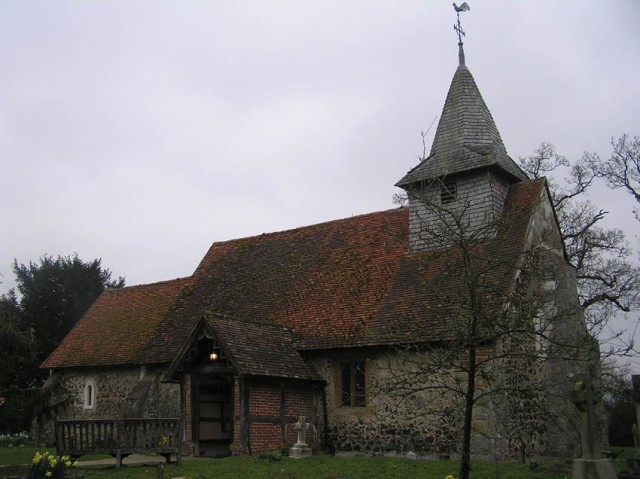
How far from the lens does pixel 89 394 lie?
83.3 feet

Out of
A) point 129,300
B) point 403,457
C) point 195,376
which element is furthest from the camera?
point 129,300

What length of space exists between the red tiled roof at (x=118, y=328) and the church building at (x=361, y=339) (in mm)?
136

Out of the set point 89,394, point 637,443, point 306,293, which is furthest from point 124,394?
point 637,443

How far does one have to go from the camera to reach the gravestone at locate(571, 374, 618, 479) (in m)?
10.4

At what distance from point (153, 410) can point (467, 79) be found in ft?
52.7

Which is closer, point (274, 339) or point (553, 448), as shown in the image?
point (553, 448)

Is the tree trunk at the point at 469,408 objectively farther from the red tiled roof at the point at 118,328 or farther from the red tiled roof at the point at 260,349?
the red tiled roof at the point at 118,328

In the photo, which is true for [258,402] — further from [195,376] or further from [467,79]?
[467,79]

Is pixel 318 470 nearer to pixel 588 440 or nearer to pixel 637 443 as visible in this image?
pixel 588 440

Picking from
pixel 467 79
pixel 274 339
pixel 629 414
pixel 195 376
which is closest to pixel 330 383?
pixel 274 339

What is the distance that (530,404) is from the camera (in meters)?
17.7

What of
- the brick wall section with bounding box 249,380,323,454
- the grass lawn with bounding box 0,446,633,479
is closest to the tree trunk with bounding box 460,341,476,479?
the grass lawn with bounding box 0,446,633,479

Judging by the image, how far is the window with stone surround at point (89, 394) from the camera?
25.0 meters

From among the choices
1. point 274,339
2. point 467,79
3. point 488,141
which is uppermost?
point 467,79
